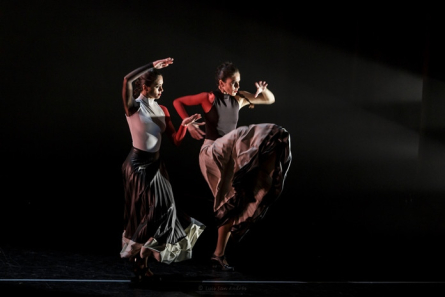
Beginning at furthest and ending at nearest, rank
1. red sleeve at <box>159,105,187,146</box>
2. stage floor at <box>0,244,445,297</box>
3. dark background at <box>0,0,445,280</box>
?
dark background at <box>0,0,445,280</box>, red sleeve at <box>159,105,187,146</box>, stage floor at <box>0,244,445,297</box>

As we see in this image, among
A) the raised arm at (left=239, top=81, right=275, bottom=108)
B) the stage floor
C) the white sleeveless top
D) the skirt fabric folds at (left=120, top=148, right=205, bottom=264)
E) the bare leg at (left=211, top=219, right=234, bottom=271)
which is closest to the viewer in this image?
the stage floor

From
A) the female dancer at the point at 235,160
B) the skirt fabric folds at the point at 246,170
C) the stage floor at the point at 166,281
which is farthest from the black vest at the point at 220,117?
the stage floor at the point at 166,281

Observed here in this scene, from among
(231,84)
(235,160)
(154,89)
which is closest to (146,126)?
(154,89)

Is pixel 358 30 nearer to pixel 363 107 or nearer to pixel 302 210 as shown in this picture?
pixel 363 107

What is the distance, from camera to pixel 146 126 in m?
4.31

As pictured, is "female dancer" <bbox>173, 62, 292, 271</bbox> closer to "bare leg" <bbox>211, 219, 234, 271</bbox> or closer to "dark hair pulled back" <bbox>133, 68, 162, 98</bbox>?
"bare leg" <bbox>211, 219, 234, 271</bbox>

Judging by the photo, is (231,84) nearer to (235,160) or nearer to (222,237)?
(235,160)

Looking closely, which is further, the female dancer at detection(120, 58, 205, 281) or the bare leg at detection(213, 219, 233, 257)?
the bare leg at detection(213, 219, 233, 257)

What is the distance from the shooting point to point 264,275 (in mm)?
4512

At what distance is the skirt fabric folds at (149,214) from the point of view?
4.18m

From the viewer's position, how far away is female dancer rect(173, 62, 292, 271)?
4.48 meters

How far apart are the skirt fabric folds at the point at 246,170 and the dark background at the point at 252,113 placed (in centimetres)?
52

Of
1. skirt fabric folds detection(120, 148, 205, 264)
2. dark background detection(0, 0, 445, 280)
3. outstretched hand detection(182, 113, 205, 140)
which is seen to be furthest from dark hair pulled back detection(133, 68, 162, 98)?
dark background detection(0, 0, 445, 280)

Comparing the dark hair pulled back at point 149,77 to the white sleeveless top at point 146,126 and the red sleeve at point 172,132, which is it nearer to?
the white sleeveless top at point 146,126
